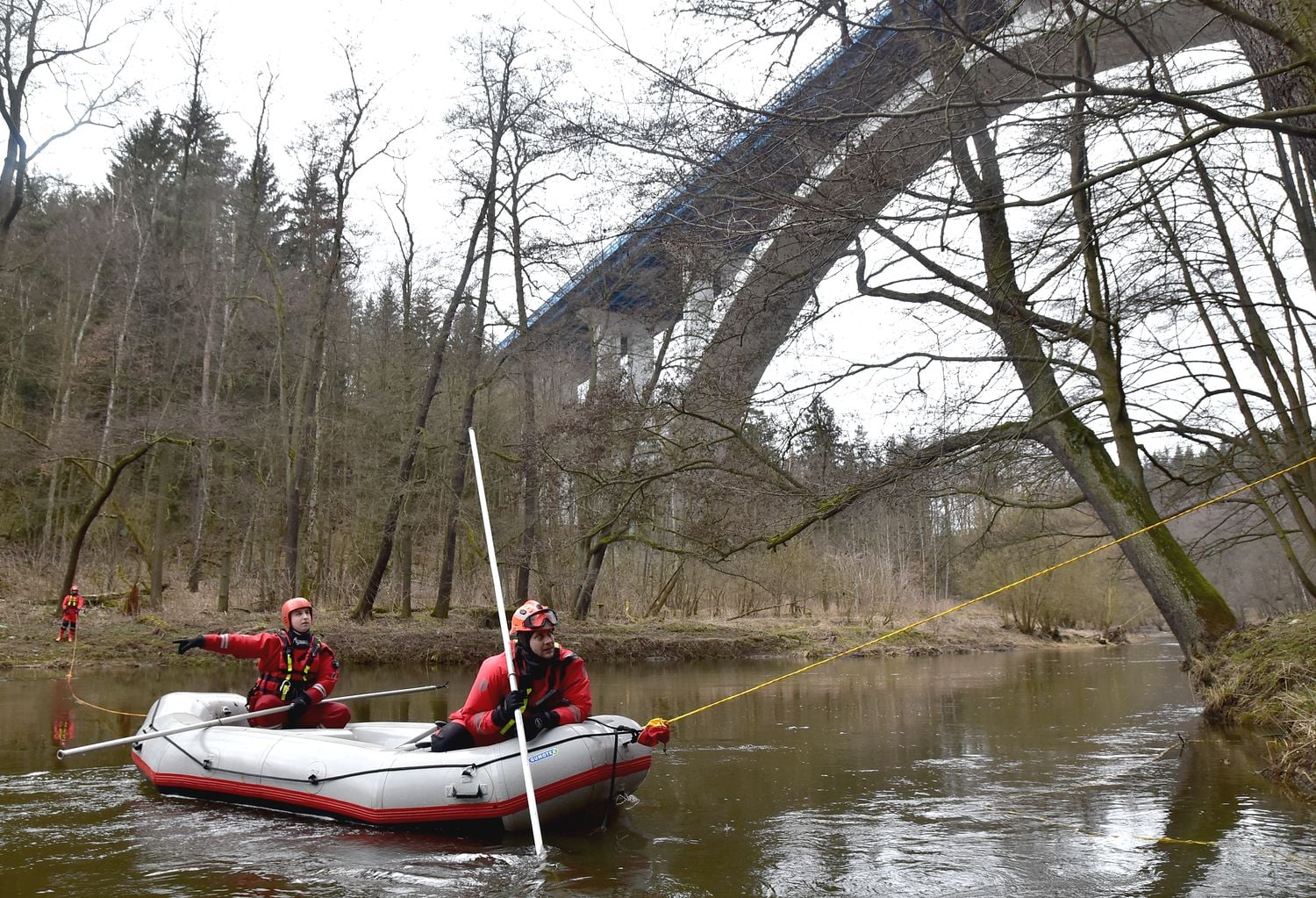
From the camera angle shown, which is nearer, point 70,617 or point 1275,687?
point 1275,687

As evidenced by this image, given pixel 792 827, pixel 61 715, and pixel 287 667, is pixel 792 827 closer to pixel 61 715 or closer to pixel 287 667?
pixel 287 667

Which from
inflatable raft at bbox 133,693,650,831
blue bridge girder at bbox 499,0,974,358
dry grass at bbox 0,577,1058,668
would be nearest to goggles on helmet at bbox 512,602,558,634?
inflatable raft at bbox 133,693,650,831

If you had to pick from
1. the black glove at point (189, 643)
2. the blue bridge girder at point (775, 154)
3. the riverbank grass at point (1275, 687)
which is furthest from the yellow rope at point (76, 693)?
the riverbank grass at point (1275, 687)

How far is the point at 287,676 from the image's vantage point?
26.6 feet

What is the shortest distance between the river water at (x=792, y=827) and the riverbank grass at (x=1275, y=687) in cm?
29

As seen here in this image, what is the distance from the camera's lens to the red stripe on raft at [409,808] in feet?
20.2

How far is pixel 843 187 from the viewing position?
6719 millimetres

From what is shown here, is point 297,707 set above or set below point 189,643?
below

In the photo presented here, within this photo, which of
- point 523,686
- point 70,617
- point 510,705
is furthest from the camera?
point 70,617

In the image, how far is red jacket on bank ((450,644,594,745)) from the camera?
22.0 ft

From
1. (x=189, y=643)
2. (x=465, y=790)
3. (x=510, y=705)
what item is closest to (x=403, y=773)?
(x=465, y=790)

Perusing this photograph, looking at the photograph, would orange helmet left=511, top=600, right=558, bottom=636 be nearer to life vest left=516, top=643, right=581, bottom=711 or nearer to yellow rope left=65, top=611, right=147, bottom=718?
life vest left=516, top=643, right=581, bottom=711

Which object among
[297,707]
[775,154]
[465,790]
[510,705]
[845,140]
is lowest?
[465,790]

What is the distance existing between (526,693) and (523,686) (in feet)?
0.19
